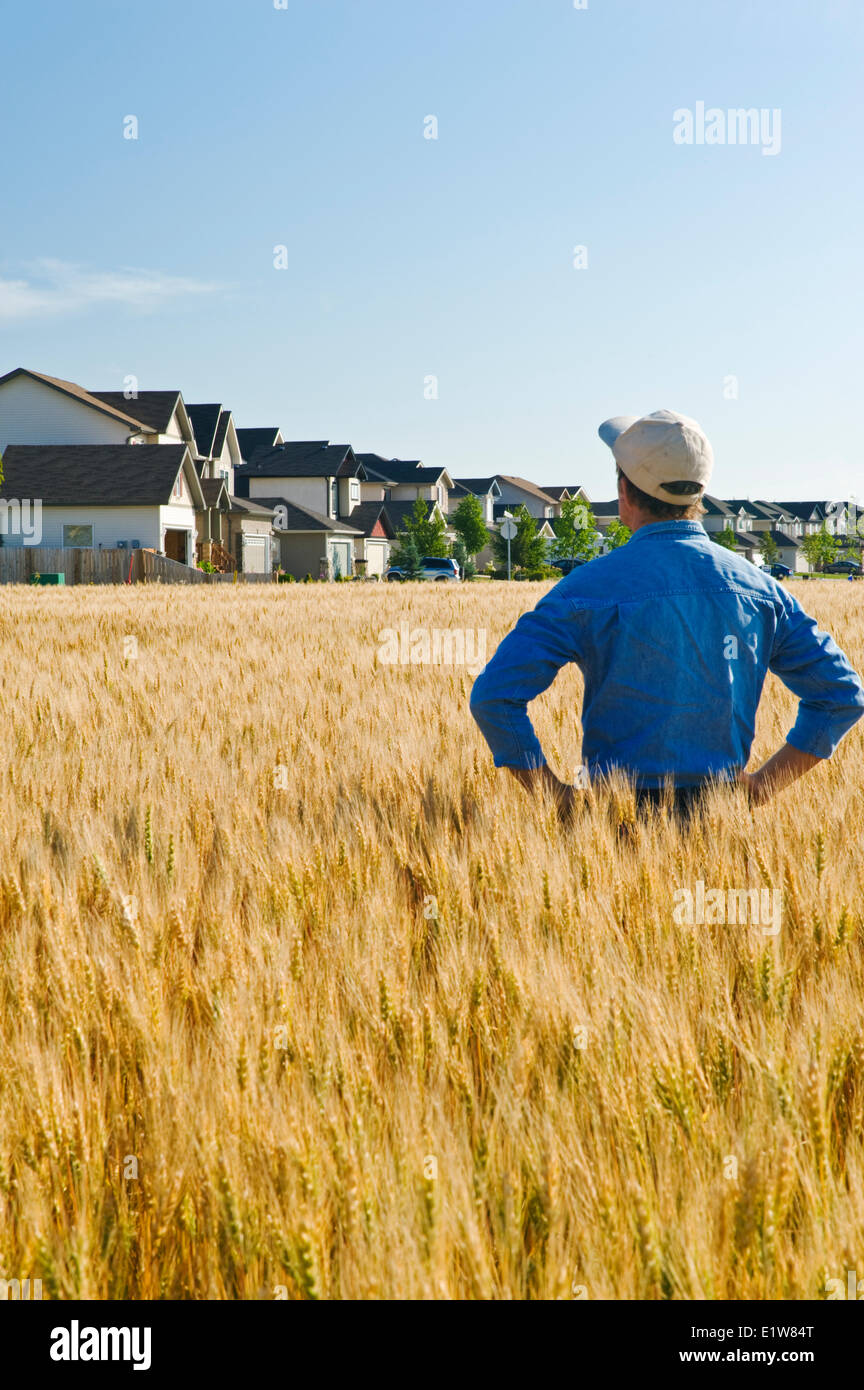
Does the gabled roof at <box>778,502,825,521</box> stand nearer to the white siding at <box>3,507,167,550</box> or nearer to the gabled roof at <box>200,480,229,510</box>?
the gabled roof at <box>200,480,229,510</box>

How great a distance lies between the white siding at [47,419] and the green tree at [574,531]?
39.2 meters

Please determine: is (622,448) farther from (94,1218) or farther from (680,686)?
(94,1218)

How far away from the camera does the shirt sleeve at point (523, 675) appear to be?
10.3 ft

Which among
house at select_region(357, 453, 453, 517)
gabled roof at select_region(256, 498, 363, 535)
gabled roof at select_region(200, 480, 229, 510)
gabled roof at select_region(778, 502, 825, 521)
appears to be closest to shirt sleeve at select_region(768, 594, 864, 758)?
gabled roof at select_region(200, 480, 229, 510)

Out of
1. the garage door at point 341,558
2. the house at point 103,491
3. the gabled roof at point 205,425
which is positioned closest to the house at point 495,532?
the garage door at point 341,558

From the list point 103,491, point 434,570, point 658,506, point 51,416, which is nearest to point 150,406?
point 51,416

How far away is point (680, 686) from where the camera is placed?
3258 millimetres

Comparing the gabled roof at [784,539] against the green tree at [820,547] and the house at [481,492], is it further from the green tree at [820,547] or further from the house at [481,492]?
the house at [481,492]

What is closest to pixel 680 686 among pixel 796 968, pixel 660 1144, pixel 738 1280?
pixel 796 968

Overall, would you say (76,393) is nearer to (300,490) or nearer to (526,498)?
(300,490)

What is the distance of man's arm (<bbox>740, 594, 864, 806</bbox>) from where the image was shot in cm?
339

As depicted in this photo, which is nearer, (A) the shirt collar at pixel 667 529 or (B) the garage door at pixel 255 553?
(A) the shirt collar at pixel 667 529

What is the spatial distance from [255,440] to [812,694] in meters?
82.6

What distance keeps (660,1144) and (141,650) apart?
933cm
